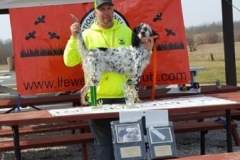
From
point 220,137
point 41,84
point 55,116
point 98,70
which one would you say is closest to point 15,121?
point 55,116

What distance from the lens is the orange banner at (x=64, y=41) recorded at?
5.65 meters

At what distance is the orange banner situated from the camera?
18.5 feet

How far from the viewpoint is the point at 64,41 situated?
5.79 m

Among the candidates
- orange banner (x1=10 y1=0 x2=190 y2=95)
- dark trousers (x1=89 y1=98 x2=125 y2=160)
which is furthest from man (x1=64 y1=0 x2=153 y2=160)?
orange banner (x1=10 y1=0 x2=190 y2=95)

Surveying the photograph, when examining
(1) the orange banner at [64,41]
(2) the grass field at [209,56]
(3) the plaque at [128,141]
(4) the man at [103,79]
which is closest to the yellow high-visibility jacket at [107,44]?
(4) the man at [103,79]

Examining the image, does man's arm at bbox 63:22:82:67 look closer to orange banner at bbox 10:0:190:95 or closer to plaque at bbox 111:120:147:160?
plaque at bbox 111:120:147:160

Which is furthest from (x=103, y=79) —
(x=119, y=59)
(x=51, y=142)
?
(x=51, y=142)

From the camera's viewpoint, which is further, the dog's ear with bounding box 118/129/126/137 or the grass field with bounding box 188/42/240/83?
the grass field with bounding box 188/42/240/83

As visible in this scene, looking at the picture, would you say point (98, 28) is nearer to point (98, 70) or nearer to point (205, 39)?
point (98, 70)

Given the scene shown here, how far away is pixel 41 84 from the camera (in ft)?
18.6

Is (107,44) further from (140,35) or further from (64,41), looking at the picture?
(64,41)

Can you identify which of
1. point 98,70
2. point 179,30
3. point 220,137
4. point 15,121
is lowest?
point 220,137

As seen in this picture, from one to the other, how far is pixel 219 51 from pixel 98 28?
2549 cm

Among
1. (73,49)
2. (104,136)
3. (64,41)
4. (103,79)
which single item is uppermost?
(64,41)
